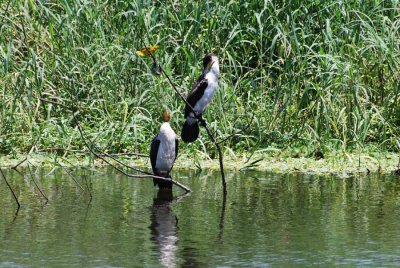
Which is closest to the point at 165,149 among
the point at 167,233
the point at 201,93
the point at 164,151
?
the point at 164,151

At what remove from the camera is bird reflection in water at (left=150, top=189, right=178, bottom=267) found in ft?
20.8

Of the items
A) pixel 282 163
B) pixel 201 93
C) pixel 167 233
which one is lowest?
pixel 167 233

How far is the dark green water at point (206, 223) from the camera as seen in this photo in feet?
20.6

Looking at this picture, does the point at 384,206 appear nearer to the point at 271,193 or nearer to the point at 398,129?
the point at 271,193

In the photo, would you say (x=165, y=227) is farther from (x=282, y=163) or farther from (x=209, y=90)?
(x=282, y=163)

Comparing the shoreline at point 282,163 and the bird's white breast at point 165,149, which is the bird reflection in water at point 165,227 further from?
the shoreline at point 282,163

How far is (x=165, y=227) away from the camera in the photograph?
23.9 feet

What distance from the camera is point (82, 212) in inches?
308

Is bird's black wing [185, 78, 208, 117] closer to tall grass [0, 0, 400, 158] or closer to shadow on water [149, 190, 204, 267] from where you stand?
shadow on water [149, 190, 204, 267]

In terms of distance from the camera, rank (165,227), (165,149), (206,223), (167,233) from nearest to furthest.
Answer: (167,233), (165,227), (206,223), (165,149)

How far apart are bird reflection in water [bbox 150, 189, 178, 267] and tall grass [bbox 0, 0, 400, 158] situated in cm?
206

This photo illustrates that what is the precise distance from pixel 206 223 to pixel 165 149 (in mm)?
1647

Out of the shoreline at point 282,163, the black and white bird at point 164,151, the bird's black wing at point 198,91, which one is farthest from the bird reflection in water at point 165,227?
the shoreline at point 282,163

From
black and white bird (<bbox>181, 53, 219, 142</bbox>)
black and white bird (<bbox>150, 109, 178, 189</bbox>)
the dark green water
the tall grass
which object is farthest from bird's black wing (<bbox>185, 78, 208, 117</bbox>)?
the tall grass
